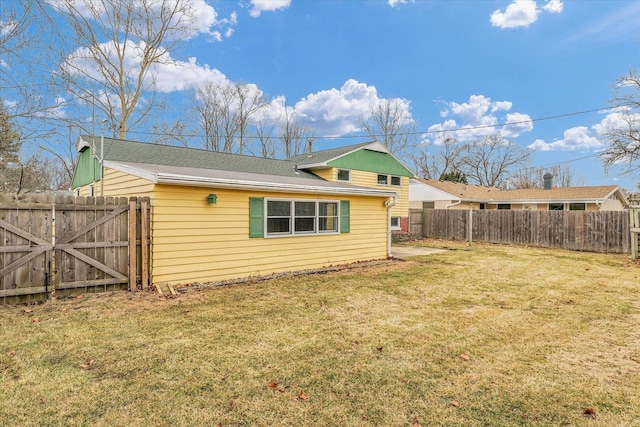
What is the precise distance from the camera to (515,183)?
39.6 m

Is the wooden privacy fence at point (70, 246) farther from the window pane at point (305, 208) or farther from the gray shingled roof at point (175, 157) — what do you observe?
the gray shingled roof at point (175, 157)

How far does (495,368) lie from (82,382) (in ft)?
13.1

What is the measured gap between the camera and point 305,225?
28.7 ft

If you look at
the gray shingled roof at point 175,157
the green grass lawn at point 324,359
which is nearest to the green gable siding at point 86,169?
the gray shingled roof at point 175,157

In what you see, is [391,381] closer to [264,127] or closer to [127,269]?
[127,269]

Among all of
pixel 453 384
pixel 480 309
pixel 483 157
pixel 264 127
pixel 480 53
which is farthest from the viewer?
pixel 483 157

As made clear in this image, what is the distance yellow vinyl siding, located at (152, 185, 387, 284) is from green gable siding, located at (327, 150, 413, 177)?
22.1 feet

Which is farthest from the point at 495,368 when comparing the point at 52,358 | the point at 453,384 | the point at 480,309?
the point at 52,358

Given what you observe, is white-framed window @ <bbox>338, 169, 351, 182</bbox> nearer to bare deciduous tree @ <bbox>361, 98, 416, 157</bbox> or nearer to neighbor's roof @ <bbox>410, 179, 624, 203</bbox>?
neighbor's roof @ <bbox>410, 179, 624, 203</bbox>

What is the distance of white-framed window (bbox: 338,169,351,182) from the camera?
1559cm

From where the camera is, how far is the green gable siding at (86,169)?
10.7m

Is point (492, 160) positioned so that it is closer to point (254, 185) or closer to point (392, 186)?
point (392, 186)

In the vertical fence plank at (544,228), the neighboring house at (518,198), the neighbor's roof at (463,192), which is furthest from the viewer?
the neighbor's roof at (463,192)

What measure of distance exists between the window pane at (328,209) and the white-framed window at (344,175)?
20.8 ft
